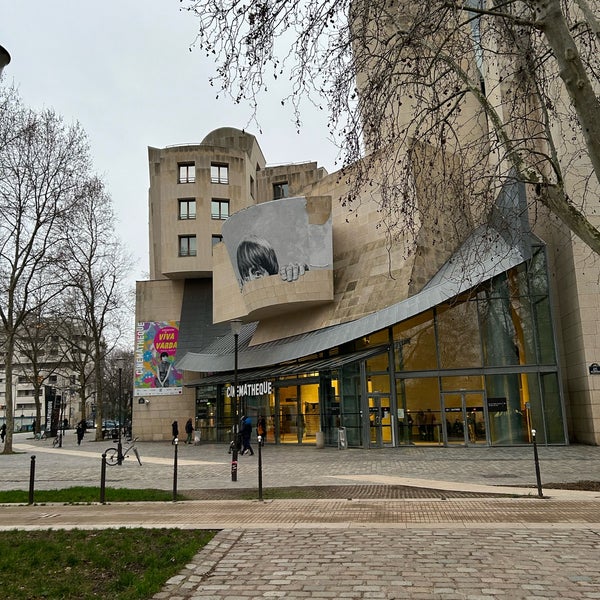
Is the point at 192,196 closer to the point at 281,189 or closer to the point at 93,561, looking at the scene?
the point at 281,189

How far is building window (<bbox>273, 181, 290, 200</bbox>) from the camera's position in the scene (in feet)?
171

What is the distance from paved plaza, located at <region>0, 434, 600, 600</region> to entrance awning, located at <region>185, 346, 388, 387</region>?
9423 mm

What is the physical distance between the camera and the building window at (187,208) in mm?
43000

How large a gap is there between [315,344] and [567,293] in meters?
11.1

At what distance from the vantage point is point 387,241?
86.9 feet

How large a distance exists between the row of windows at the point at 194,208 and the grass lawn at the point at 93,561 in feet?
119

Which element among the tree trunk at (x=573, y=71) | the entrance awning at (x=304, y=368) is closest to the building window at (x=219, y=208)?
the entrance awning at (x=304, y=368)

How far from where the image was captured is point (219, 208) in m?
43.8

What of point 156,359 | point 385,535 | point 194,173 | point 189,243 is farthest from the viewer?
point 194,173

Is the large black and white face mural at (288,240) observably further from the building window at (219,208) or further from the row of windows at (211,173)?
the row of windows at (211,173)

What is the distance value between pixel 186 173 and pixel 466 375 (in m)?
28.4

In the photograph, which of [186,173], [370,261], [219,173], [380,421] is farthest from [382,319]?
[186,173]

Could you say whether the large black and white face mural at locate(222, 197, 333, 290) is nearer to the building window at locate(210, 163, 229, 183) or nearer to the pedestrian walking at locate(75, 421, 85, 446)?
the building window at locate(210, 163, 229, 183)

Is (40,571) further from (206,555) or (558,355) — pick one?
(558,355)
